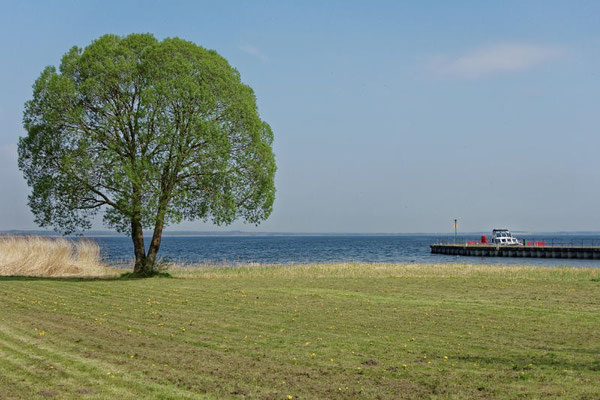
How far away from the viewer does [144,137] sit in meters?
32.2

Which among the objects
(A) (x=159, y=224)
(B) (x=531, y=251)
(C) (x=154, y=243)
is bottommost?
(B) (x=531, y=251)

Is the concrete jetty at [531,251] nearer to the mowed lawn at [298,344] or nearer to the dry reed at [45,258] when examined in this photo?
the mowed lawn at [298,344]

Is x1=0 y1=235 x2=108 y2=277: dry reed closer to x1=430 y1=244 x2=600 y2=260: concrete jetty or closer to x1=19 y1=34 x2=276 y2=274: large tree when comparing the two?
x1=19 y1=34 x2=276 y2=274: large tree

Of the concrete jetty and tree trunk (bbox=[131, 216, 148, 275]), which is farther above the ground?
tree trunk (bbox=[131, 216, 148, 275])

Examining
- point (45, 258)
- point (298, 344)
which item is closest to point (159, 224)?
point (45, 258)

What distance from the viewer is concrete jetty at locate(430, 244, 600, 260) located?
311ft

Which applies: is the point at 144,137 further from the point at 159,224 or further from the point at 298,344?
the point at 298,344

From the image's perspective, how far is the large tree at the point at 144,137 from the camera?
31.5m

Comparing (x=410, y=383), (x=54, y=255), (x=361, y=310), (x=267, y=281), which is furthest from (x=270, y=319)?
(x=54, y=255)

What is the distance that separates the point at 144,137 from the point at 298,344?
68.8 ft

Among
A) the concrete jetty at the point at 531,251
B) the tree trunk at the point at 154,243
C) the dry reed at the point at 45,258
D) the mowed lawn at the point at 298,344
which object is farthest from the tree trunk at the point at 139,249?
the concrete jetty at the point at 531,251

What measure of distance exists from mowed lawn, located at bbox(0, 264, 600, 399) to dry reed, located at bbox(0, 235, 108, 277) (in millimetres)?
12412

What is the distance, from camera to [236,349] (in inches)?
548

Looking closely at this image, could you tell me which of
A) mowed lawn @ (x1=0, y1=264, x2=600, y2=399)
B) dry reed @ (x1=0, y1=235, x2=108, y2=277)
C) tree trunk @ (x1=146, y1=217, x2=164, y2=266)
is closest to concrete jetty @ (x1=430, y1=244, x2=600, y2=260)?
mowed lawn @ (x1=0, y1=264, x2=600, y2=399)
